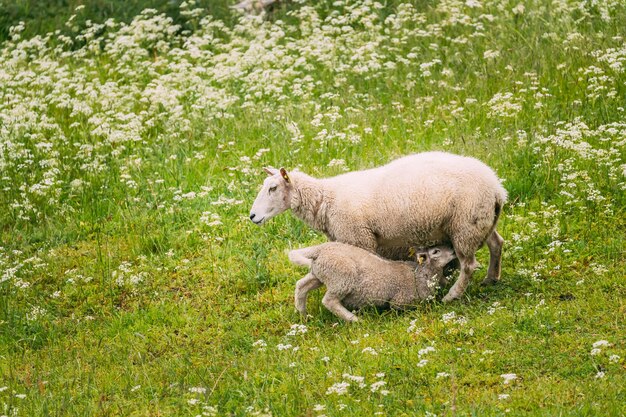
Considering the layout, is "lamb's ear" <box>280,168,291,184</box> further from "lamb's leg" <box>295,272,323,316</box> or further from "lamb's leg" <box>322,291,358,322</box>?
"lamb's leg" <box>322,291,358,322</box>

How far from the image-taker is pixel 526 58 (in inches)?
481

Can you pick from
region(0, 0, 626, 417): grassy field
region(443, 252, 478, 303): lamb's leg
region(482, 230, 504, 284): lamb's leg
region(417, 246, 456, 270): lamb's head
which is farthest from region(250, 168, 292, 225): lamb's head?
region(482, 230, 504, 284): lamb's leg

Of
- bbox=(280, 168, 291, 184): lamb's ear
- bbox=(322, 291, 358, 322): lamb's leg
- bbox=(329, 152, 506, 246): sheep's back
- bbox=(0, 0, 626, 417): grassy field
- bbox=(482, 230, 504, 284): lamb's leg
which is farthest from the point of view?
bbox=(280, 168, 291, 184): lamb's ear

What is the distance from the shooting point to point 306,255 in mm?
8422

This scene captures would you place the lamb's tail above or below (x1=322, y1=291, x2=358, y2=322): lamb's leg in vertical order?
above

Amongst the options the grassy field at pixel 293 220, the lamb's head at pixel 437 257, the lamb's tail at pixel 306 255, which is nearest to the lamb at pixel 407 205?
the lamb's head at pixel 437 257

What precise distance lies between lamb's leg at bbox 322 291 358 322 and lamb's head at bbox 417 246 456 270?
78 cm

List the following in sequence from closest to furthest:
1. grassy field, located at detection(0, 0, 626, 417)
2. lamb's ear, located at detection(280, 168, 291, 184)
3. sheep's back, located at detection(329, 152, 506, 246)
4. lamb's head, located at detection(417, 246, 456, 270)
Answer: grassy field, located at detection(0, 0, 626, 417), sheep's back, located at detection(329, 152, 506, 246), lamb's head, located at detection(417, 246, 456, 270), lamb's ear, located at detection(280, 168, 291, 184)

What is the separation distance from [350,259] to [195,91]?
18.6 ft

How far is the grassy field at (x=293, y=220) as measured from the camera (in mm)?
7133

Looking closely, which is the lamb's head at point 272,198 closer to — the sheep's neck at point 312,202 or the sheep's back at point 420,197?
the sheep's neck at point 312,202

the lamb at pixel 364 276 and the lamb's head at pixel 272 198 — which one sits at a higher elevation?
the lamb's head at pixel 272 198

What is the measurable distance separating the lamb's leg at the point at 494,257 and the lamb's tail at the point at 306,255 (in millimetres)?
1547

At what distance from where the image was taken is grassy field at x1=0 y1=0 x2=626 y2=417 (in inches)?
281
